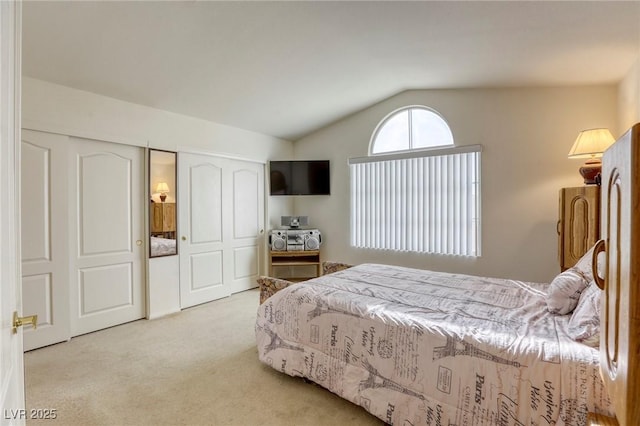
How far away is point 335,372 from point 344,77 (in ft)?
9.37

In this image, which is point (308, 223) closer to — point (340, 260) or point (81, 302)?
point (340, 260)

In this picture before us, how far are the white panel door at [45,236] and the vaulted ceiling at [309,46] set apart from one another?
0.66 meters

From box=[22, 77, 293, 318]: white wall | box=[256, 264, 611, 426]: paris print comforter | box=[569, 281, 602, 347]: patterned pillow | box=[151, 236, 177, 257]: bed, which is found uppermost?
box=[22, 77, 293, 318]: white wall

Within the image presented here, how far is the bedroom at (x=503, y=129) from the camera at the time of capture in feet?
9.40

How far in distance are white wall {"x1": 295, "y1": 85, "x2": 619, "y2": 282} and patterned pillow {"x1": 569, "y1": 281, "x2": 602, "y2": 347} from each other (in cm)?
189

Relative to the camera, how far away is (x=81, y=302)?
304 centimetres

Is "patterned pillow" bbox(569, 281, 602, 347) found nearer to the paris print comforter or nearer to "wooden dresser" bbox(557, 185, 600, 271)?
the paris print comforter

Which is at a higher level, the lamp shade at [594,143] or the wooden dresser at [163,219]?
the lamp shade at [594,143]

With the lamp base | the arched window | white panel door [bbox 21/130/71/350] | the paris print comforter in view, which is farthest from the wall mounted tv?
the lamp base

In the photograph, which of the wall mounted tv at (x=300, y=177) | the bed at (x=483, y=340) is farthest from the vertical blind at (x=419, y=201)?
the bed at (x=483, y=340)

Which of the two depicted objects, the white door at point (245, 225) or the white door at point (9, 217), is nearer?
the white door at point (9, 217)

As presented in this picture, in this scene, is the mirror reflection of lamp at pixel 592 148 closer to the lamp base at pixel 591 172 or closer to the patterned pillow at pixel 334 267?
the lamp base at pixel 591 172

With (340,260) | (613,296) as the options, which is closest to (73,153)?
(340,260)

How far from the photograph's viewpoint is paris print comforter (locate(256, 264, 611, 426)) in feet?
4.44
